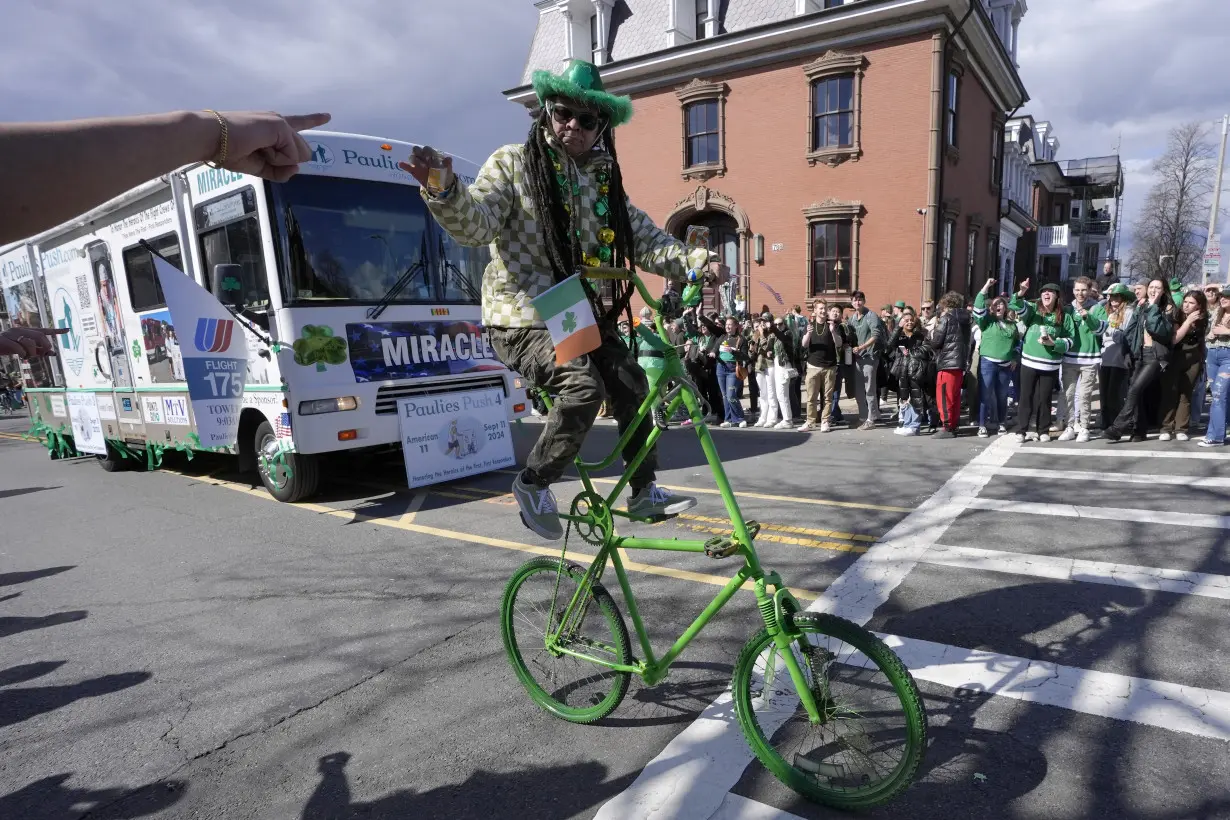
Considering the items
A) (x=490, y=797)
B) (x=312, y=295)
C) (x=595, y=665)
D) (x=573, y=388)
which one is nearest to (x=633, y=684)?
(x=595, y=665)

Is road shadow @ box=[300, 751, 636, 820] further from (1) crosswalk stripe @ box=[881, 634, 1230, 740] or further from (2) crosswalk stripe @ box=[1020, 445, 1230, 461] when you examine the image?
(2) crosswalk stripe @ box=[1020, 445, 1230, 461]

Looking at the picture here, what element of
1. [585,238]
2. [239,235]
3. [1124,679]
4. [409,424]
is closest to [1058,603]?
[1124,679]

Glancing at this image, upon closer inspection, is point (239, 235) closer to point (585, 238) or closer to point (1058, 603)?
point (585, 238)

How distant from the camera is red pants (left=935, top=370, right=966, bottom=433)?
9.23 metres

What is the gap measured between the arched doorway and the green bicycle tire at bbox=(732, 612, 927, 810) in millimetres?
18376

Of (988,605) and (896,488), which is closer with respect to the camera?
(988,605)

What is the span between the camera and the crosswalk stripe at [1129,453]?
23.7ft

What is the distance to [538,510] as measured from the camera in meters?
2.89

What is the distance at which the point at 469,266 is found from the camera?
25.3 ft

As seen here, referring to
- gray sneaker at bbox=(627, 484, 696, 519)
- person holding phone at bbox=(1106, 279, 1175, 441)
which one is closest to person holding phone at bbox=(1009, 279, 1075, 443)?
person holding phone at bbox=(1106, 279, 1175, 441)

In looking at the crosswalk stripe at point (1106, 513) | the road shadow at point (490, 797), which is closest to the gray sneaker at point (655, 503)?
the road shadow at point (490, 797)

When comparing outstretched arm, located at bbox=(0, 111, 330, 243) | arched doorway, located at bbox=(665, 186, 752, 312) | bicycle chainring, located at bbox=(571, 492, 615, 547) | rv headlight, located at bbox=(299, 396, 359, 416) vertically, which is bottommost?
bicycle chainring, located at bbox=(571, 492, 615, 547)

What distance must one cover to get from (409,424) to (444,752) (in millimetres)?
4716

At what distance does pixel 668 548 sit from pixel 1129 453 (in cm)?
751
